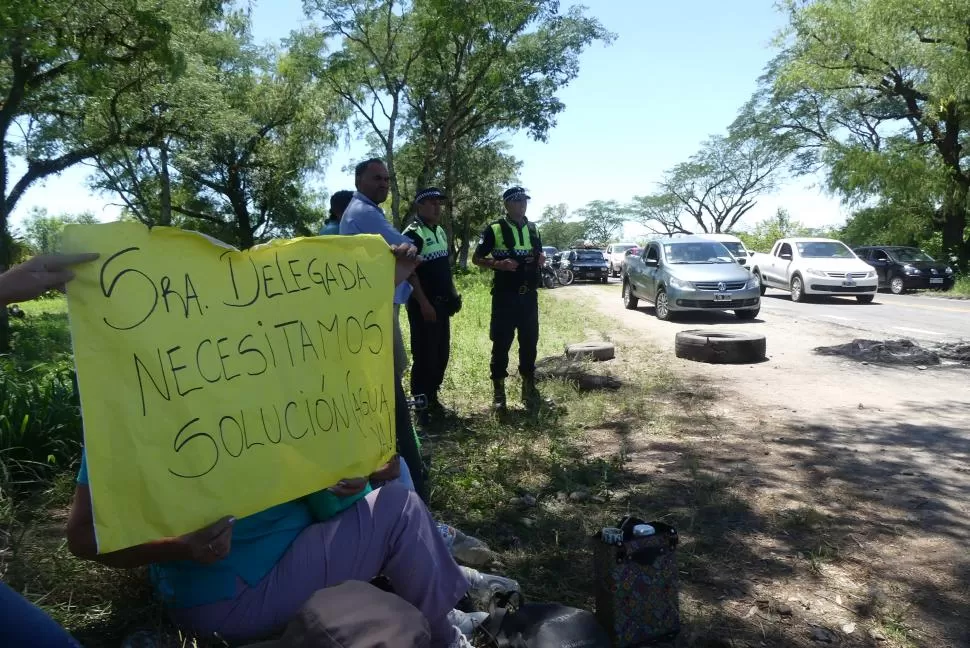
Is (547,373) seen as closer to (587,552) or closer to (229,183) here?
(587,552)

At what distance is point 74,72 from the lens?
1095cm

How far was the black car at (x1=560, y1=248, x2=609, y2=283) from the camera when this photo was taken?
32531 mm

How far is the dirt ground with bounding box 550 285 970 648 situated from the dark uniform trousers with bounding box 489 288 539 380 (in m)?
1.17

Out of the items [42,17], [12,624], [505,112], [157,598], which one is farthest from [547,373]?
[505,112]

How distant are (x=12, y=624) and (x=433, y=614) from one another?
1.13 meters

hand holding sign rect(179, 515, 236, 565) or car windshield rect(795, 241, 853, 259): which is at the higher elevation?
car windshield rect(795, 241, 853, 259)

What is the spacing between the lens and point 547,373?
7.53 metres

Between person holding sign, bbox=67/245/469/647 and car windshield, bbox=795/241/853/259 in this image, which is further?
car windshield, bbox=795/241/853/259

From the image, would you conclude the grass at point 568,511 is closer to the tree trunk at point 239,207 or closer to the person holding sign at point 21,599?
the person holding sign at point 21,599

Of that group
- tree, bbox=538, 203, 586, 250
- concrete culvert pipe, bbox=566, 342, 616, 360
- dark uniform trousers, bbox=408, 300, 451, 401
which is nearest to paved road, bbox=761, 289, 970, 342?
concrete culvert pipe, bbox=566, 342, 616, 360

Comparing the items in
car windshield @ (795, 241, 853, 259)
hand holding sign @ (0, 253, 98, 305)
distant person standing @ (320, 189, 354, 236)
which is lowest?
car windshield @ (795, 241, 853, 259)

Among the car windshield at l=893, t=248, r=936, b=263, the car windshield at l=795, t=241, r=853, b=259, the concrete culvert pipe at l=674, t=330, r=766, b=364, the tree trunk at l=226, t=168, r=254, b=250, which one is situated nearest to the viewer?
the concrete culvert pipe at l=674, t=330, r=766, b=364

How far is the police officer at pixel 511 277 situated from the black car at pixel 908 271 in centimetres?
2080

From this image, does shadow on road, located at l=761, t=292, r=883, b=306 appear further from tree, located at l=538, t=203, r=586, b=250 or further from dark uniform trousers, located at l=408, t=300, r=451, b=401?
tree, located at l=538, t=203, r=586, b=250
